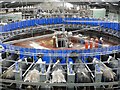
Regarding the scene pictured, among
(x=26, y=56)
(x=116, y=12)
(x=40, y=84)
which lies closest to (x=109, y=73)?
(x=40, y=84)

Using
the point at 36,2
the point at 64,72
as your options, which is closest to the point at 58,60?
the point at 64,72

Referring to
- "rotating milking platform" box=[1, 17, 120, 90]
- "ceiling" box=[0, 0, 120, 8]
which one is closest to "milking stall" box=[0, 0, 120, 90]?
"rotating milking platform" box=[1, 17, 120, 90]

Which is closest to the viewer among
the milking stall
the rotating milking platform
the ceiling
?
the rotating milking platform

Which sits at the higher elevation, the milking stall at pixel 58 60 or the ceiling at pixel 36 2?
the ceiling at pixel 36 2

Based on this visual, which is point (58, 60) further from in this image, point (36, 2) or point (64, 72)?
point (36, 2)

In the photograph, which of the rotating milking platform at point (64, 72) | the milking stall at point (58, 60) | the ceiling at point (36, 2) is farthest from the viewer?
the ceiling at point (36, 2)

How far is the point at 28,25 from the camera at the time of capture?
24.7 metres

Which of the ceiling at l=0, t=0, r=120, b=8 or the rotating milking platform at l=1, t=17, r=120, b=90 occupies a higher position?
the ceiling at l=0, t=0, r=120, b=8

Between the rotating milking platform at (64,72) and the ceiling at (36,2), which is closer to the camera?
the rotating milking platform at (64,72)

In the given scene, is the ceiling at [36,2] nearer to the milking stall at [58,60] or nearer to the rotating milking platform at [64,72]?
the milking stall at [58,60]

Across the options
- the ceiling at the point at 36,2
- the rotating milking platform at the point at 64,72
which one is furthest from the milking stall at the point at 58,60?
the ceiling at the point at 36,2

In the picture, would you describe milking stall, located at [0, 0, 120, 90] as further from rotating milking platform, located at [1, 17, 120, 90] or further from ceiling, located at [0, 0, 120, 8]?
ceiling, located at [0, 0, 120, 8]

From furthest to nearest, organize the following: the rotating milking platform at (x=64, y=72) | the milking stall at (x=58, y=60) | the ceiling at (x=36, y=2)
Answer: the ceiling at (x=36, y=2) → the milking stall at (x=58, y=60) → the rotating milking platform at (x=64, y=72)

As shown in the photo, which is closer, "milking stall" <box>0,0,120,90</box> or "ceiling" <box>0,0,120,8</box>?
"milking stall" <box>0,0,120,90</box>
